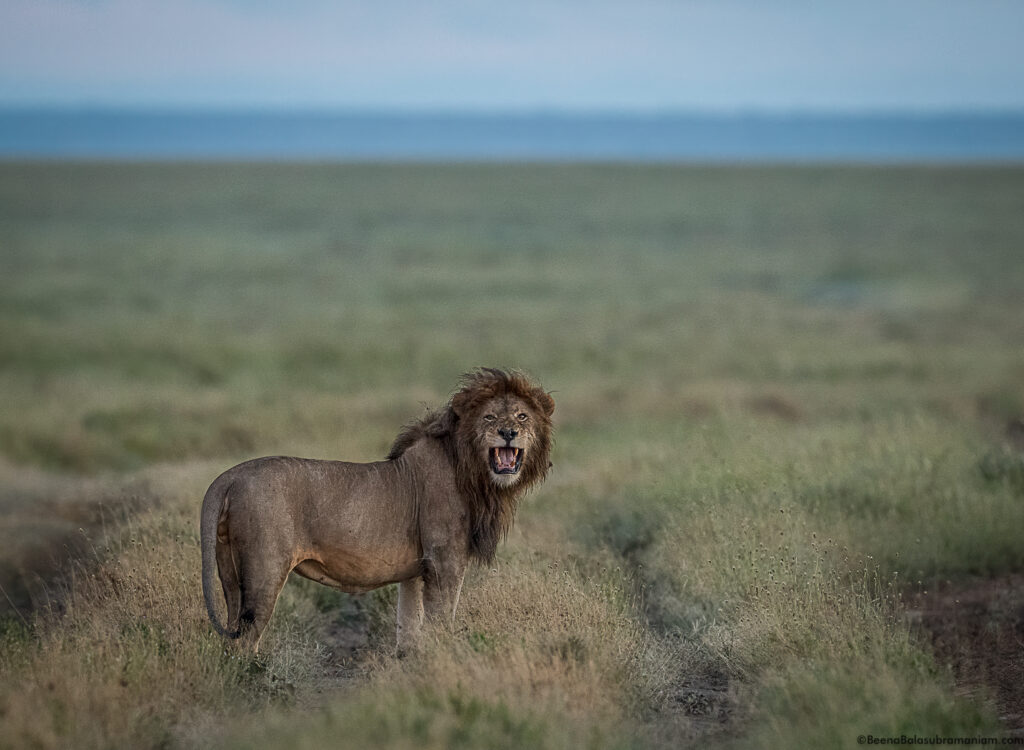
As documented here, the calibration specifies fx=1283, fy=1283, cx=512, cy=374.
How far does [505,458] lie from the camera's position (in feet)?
22.6

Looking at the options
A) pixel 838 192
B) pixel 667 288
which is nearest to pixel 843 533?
pixel 667 288

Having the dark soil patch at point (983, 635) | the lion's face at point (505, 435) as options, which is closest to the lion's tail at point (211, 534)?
the lion's face at point (505, 435)

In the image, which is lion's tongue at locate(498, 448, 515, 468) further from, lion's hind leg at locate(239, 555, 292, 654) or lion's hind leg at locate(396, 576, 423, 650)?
lion's hind leg at locate(239, 555, 292, 654)

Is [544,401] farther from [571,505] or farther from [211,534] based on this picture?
[571,505]

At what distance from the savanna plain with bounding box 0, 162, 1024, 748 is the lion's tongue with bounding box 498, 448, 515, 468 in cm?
91

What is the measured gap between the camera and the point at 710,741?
642cm

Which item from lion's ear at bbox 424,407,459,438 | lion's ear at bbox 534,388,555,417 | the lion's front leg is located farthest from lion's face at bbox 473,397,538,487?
the lion's front leg

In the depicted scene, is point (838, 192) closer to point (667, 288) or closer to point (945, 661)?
point (667, 288)

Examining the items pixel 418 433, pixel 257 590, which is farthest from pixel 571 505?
pixel 257 590

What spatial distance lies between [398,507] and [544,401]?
992 mm

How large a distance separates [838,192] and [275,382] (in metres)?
66.7

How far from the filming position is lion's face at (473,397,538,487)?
680cm

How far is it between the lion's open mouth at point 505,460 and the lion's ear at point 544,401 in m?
0.31

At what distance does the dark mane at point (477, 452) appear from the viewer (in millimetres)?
6977
